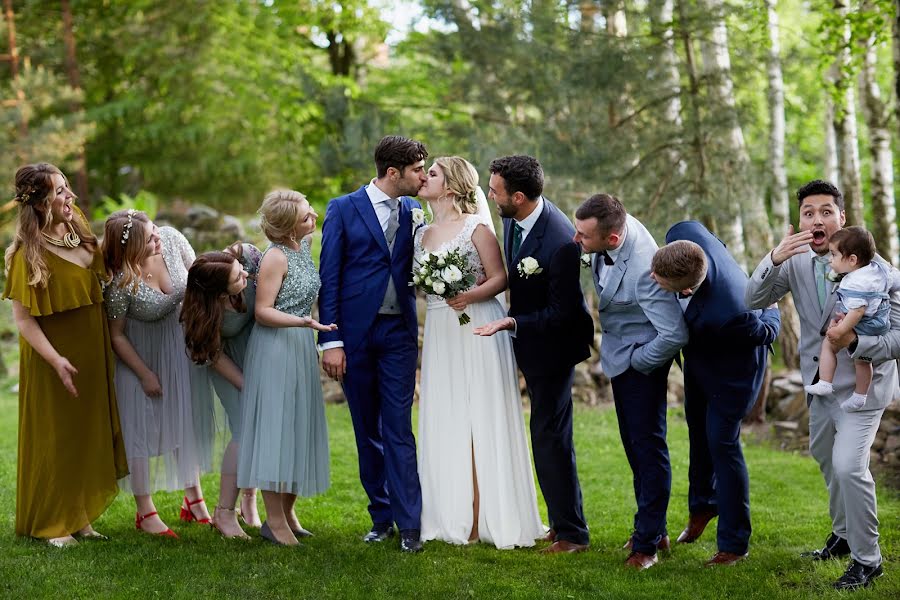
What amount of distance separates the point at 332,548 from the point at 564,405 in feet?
5.20

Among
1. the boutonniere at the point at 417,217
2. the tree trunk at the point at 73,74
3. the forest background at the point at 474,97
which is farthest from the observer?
the tree trunk at the point at 73,74

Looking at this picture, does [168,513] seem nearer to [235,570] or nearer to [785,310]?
[235,570]

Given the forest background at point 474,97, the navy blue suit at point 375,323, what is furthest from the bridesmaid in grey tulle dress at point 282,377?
the forest background at point 474,97

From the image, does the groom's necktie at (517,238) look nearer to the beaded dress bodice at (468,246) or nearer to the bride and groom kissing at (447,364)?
the bride and groom kissing at (447,364)

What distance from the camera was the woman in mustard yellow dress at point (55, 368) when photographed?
581 centimetres

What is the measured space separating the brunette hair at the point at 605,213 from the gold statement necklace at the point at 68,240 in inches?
112

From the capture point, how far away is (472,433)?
615cm

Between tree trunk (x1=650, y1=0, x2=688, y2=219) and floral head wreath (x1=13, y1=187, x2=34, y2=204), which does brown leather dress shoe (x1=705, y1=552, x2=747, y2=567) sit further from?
tree trunk (x1=650, y1=0, x2=688, y2=219)

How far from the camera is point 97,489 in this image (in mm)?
6066

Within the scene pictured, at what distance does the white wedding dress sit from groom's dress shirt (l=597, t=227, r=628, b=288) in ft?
2.30

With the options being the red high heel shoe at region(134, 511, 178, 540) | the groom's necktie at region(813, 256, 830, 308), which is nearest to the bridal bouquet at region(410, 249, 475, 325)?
the groom's necktie at region(813, 256, 830, 308)

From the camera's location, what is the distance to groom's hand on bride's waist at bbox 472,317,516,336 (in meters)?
5.67

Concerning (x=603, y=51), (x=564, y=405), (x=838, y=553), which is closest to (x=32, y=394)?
(x=564, y=405)

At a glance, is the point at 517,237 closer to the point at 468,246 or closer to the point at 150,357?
the point at 468,246
